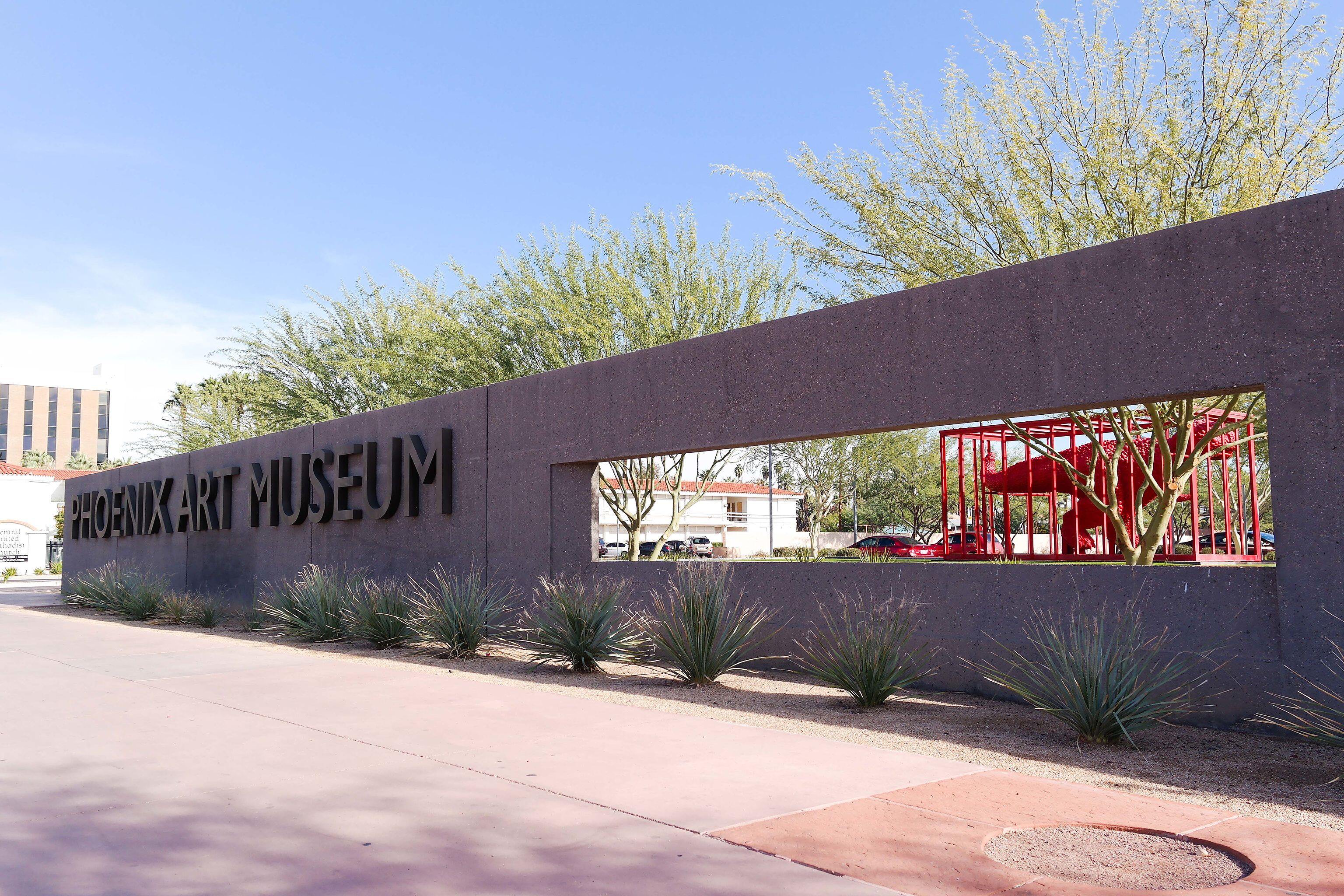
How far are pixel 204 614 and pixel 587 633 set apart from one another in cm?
1067

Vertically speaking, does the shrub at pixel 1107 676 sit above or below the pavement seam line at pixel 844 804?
above

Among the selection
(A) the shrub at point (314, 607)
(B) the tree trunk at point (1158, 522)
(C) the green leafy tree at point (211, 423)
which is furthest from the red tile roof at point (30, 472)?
(B) the tree trunk at point (1158, 522)

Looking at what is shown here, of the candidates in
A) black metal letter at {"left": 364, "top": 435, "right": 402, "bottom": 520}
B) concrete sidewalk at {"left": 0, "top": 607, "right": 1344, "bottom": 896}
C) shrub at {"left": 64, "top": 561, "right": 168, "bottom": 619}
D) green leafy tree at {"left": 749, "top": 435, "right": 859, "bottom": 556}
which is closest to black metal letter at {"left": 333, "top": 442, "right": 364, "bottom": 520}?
black metal letter at {"left": 364, "top": 435, "right": 402, "bottom": 520}

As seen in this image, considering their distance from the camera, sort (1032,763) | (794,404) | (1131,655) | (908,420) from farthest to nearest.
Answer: (794,404) < (908,420) < (1131,655) < (1032,763)

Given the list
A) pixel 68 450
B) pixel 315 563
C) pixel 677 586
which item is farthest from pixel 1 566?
pixel 68 450

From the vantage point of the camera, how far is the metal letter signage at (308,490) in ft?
55.8

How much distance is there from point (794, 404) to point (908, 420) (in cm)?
154

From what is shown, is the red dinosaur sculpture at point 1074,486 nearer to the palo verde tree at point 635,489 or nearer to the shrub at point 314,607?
the palo verde tree at point 635,489

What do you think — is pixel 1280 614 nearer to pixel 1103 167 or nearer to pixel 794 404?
pixel 794 404

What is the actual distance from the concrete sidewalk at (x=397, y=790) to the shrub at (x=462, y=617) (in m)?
2.66

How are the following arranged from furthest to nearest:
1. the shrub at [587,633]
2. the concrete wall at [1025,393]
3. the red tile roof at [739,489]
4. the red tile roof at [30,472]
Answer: the red tile roof at [739,489]
the red tile roof at [30,472]
the shrub at [587,633]
the concrete wall at [1025,393]

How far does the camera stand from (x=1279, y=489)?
7.79 meters

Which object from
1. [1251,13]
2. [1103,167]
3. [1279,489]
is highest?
Result: [1251,13]

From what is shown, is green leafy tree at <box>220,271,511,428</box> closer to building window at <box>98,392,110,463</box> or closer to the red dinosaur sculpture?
the red dinosaur sculpture
